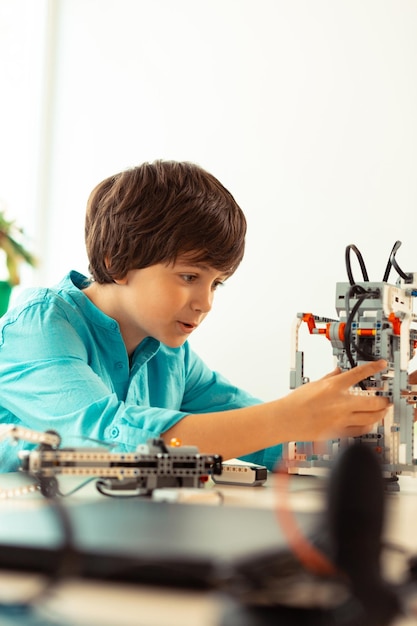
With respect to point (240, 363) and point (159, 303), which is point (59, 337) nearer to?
point (159, 303)

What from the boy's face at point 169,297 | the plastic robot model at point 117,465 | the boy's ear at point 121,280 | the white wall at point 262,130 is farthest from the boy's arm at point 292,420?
the white wall at point 262,130

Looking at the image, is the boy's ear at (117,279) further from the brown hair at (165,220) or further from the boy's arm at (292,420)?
the boy's arm at (292,420)

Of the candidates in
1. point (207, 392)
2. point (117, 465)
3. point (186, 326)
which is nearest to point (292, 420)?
point (117, 465)

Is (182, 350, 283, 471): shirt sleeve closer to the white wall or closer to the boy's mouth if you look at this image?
the boy's mouth

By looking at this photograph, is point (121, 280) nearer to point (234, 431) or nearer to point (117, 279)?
point (117, 279)

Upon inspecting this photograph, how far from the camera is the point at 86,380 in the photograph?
1.26 meters

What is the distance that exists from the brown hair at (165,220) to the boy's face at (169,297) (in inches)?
0.7

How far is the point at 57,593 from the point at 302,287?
234 centimetres

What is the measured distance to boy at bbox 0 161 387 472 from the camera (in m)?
1.15

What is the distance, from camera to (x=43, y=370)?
1303 millimetres

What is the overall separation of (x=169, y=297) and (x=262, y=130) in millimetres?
1606

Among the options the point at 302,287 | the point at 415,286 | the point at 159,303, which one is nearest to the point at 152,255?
the point at 159,303

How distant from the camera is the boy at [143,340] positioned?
1154 mm

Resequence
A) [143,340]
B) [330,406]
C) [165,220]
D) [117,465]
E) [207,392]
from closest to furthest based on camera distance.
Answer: [117,465]
[330,406]
[165,220]
[143,340]
[207,392]
